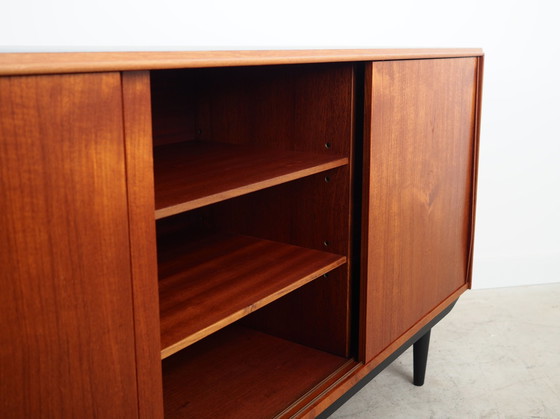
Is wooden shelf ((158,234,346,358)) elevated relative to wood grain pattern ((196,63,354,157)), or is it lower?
lower

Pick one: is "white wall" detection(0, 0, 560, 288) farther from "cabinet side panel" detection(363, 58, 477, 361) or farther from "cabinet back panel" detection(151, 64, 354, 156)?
"cabinet side panel" detection(363, 58, 477, 361)

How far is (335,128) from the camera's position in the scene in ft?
4.23

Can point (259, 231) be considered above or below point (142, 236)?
below

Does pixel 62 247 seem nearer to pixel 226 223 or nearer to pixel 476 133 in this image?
pixel 226 223

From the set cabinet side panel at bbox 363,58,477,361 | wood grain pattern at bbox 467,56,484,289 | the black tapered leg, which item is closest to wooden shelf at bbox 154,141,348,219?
cabinet side panel at bbox 363,58,477,361

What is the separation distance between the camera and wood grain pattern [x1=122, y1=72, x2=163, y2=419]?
76cm

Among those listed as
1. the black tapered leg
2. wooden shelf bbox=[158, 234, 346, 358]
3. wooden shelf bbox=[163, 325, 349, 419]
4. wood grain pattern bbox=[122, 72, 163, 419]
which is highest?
wood grain pattern bbox=[122, 72, 163, 419]

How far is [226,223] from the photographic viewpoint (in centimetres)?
148

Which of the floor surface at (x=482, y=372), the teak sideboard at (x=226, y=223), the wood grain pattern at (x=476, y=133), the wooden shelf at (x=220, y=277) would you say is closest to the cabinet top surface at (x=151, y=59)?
the teak sideboard at (x=226, y=223)

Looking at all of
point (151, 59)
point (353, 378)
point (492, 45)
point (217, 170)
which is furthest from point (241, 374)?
point (492, 45)

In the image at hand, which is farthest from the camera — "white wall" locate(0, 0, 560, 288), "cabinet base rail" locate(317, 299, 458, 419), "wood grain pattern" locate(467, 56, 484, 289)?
"white wall" locate(0, 0, 560, 288)

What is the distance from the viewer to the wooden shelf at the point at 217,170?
0.96m

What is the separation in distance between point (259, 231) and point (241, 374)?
294mm

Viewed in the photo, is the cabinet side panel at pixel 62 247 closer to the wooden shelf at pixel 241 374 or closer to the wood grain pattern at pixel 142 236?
the wood grain pattern at pixel 142 236
